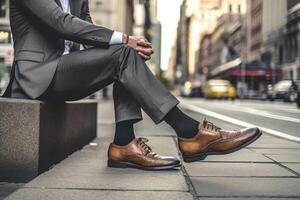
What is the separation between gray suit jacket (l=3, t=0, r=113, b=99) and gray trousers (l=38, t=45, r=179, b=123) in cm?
7

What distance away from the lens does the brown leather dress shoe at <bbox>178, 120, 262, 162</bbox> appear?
10.5ft

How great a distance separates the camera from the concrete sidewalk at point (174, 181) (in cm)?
255

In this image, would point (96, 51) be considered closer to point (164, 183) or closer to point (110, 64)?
point (110, 64)

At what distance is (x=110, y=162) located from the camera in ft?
11.4

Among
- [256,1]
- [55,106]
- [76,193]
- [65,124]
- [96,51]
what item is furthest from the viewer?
[256,1]

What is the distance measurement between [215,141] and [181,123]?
239 millimetres

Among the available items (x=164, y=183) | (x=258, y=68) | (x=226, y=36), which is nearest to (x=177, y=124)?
(x=164, y=183)

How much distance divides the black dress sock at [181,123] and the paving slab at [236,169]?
0.85 feet

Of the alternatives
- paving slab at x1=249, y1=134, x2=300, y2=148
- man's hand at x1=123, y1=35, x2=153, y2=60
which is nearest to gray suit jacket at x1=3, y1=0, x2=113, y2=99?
man's hand at x1=123, y1=35, x2=153, y2=60

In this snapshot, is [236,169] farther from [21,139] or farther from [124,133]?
[21,139]

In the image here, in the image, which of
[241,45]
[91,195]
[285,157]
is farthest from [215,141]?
[241,45]

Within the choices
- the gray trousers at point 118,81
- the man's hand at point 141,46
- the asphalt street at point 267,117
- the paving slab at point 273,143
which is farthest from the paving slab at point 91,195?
the asphalt street at point 267,117

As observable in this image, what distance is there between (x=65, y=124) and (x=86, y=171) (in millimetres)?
679

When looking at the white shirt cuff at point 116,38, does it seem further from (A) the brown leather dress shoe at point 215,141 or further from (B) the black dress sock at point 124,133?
(A) the brown leather dress shoe at point 215,141
